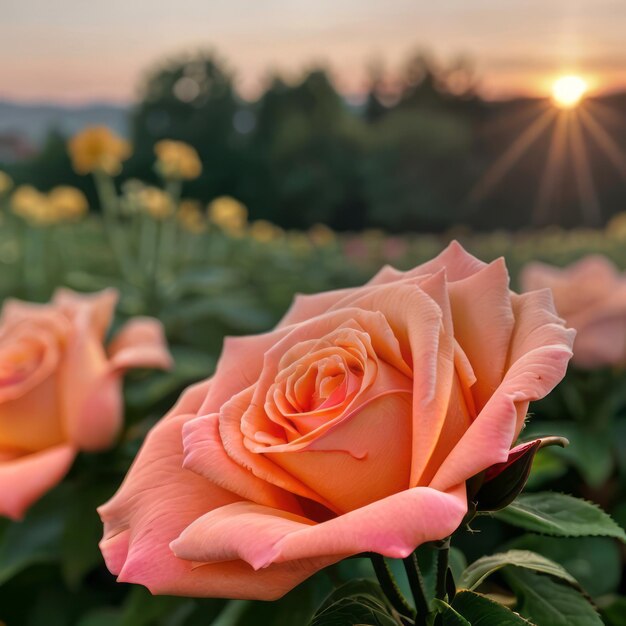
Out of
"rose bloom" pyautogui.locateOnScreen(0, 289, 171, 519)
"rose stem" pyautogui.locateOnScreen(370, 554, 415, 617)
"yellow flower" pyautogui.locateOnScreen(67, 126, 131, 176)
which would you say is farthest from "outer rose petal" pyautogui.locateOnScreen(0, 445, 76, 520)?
"yellow flower" pyautogui.locateOnScreen(67, 126, 131, 176)

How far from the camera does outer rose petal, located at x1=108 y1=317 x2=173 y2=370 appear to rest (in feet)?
2.79

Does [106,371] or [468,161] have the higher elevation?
[106,371]

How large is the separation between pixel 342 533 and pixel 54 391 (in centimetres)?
56

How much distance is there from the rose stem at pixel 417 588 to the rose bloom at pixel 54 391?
1.49 ft

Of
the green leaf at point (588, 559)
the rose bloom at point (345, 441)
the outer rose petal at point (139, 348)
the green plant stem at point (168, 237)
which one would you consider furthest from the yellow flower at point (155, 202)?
the rose bloom at point (345, 441)

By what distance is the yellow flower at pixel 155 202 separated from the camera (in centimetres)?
198

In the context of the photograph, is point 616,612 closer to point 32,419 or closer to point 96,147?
point 32,419

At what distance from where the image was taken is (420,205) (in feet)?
62.4

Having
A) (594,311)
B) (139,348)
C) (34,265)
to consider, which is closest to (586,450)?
(594,311)

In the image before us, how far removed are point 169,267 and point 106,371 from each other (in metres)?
1.43

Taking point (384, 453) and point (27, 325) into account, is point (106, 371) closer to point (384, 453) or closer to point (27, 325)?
point (27, 325)

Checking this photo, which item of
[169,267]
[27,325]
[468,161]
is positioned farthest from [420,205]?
[27,325]

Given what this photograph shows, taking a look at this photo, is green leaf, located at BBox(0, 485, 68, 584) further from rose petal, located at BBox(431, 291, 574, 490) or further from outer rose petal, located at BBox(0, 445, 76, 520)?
rose petal, located at BBox(431, 291, 574, 490)

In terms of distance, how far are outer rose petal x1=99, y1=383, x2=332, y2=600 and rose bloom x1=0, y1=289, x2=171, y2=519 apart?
35 cm
